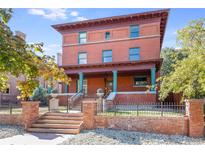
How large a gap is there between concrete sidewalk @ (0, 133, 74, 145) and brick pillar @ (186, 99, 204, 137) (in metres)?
4.81

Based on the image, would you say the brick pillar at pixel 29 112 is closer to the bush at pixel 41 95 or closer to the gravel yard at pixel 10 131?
the gravel yard at pixel 10 131

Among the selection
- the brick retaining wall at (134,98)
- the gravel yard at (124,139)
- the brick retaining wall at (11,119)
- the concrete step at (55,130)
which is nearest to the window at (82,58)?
the brick retaining wall at (134,98)

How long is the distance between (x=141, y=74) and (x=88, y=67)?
4.53m

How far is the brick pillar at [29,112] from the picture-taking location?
973 centimetres

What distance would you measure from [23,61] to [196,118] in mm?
6939

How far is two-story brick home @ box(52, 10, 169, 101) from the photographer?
17453 millimetres

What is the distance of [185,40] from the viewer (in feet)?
41.3

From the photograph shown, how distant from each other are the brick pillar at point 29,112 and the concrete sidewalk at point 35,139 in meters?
1.11

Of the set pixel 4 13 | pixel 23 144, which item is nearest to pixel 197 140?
pixel 23 144

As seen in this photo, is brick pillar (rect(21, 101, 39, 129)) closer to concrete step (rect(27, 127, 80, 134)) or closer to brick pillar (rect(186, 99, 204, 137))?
concrete step (rect(27, 127, 80, 134))

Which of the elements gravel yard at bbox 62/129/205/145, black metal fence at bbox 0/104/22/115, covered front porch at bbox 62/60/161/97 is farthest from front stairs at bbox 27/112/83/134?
covered front porch at bbox 62/60/161/97
